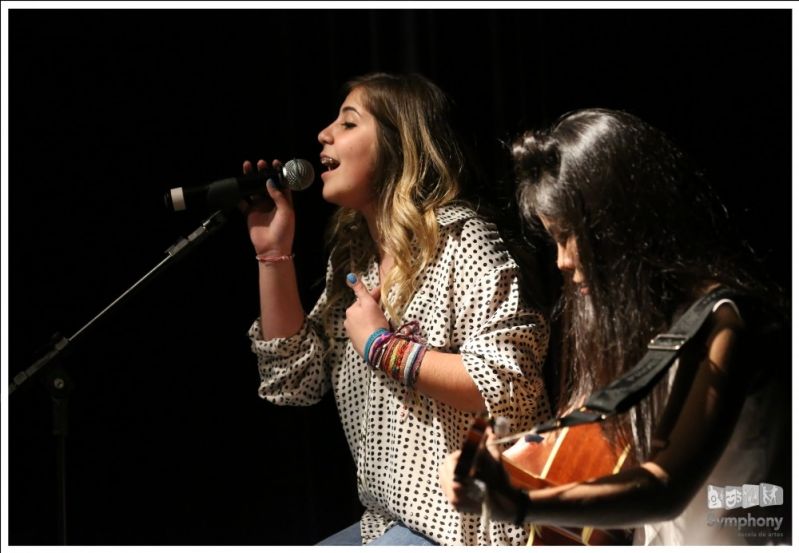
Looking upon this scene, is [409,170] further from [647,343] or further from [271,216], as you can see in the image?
[647,343]

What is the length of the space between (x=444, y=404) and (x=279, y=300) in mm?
458

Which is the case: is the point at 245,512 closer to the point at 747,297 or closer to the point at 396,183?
the point at 396,183

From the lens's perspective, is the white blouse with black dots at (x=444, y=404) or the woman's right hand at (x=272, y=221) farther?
the woman's right hand at (x=272, y=221)

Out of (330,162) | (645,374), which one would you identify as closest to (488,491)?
(645,374)

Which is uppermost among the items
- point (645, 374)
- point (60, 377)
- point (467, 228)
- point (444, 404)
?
point (467, 228)

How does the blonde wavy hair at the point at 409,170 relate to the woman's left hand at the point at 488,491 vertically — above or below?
above

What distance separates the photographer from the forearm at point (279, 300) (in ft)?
6.98

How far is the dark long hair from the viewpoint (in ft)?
4.85

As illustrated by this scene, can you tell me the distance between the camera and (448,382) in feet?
6.13

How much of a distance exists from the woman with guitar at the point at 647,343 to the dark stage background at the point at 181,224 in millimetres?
679

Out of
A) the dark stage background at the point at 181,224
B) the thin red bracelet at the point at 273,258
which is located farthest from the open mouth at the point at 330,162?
the dark stage background at the point at 181,224

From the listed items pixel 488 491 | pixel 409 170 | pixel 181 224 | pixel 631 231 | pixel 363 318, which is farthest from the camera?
pixel 181 224

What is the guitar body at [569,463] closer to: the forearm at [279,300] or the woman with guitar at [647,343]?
the woman with guitar at [647,343]

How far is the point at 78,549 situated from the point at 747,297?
4.31 ft
